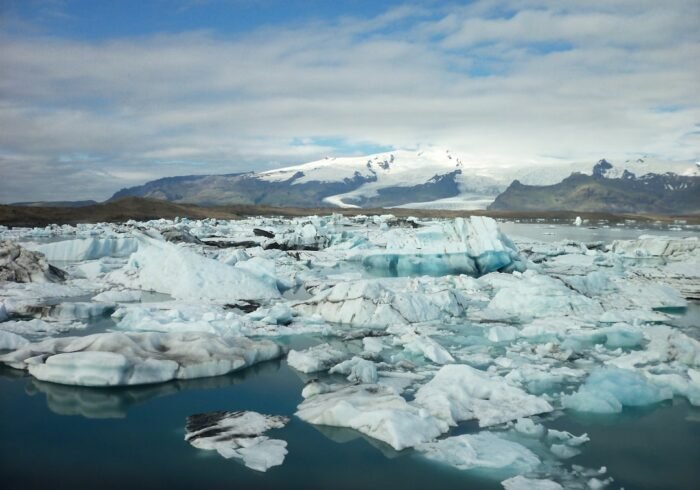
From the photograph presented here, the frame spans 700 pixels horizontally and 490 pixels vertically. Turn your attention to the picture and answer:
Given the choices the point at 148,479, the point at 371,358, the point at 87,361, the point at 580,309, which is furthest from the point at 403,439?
the point at 580,309

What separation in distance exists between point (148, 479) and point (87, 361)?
263cm

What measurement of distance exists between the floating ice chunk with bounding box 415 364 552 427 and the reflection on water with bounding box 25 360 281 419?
2469 mm

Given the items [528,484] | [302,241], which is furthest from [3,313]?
[302,241]

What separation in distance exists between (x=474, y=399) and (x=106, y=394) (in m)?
4.23

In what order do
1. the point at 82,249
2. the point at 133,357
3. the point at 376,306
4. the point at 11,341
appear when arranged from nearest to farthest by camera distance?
the point at 133,357 < the point at 11,341 < the point at 376,306 < the point at 82,249

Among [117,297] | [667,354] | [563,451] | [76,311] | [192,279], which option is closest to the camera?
[563,451]

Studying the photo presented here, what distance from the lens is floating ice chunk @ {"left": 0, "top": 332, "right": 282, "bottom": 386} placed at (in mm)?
6742

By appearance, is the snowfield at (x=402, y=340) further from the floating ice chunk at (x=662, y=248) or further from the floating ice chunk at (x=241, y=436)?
the floating ice chunk at (x=662, y=248)

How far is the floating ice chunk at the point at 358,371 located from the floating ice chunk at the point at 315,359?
28cm

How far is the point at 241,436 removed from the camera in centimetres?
534

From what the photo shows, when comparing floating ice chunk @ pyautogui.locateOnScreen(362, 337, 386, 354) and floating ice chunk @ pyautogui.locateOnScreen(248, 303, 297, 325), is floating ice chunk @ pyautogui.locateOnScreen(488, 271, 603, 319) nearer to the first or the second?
floating ice chunk @ pyautogui.locateOnScreen(362, 337, 386, 354)

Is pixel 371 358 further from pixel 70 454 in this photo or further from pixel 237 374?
pixel 70 454

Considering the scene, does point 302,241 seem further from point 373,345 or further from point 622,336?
point 622,336

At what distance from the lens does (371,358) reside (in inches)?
317
